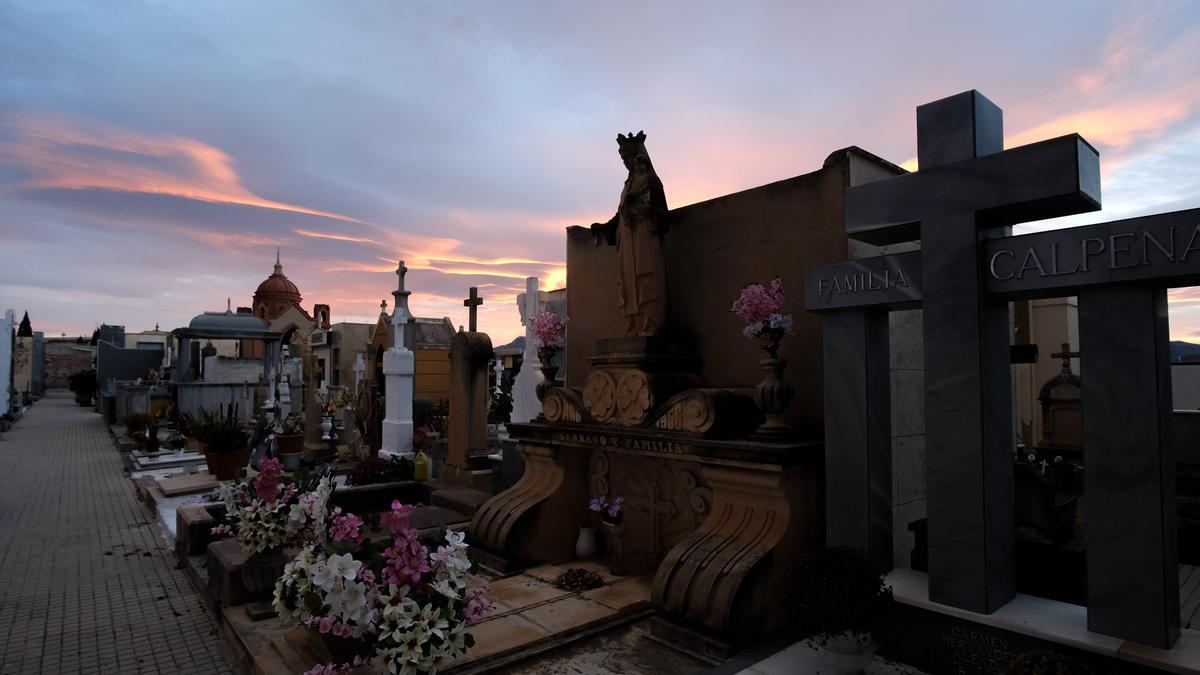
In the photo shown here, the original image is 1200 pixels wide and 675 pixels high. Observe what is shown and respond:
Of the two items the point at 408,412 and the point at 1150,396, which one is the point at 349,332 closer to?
the point at 408,412

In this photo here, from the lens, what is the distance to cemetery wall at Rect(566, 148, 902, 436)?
4988 millimetres

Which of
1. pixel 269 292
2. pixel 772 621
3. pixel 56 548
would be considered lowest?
pixel 56 548

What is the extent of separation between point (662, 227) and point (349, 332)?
34.0 metres

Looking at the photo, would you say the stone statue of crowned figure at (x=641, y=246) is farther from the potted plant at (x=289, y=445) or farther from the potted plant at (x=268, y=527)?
the potted plant at (x=289, y=445)

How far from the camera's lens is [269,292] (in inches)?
1914

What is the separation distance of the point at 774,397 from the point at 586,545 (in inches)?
113

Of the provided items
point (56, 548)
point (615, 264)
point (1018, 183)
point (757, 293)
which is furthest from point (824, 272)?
point (56, 548)

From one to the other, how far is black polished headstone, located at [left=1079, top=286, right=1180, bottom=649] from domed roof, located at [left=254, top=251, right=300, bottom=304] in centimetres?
5283

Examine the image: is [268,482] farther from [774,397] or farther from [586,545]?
[774,397]

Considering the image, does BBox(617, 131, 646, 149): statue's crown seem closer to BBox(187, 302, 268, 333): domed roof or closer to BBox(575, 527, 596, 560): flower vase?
BBox(575, 527, 596, 560): flower vase

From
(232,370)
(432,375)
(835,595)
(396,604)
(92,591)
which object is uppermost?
(232,370)

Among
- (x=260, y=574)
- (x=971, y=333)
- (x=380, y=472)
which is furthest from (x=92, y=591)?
(x=971, y=333)

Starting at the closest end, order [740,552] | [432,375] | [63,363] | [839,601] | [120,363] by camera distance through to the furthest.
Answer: [839,601]
[740,552]
[432,375]
[120,363]
[63,363]

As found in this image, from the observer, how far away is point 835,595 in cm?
341
